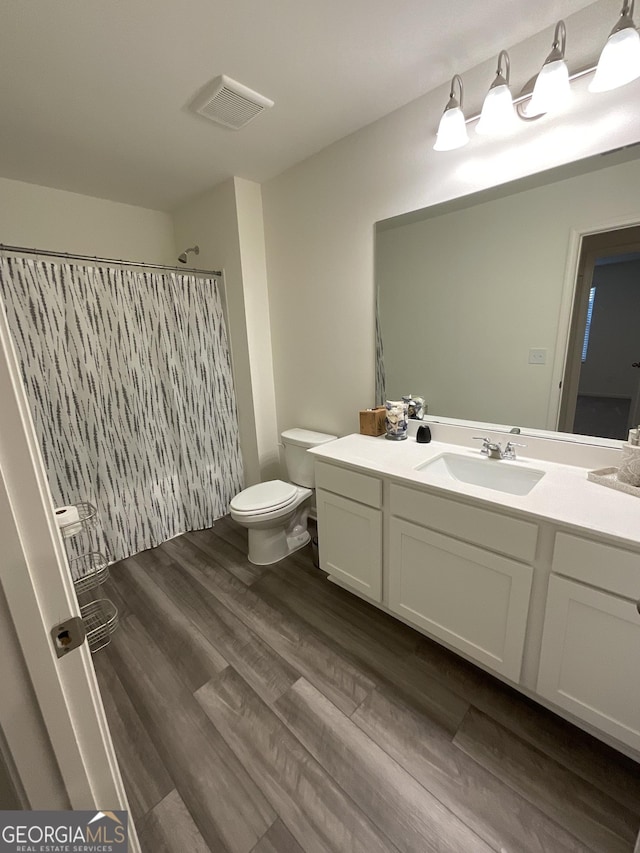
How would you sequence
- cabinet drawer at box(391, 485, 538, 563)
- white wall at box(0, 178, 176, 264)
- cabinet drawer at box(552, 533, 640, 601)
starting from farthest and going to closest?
white wall at box(0, 178, 176, 264) → cabinet drawer at box(391, 485, 538, 563) → cabinet drawer at box(552, 533, 640, 601)

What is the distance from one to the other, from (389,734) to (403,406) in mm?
1394

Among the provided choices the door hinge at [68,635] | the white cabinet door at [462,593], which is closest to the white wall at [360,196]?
the white cabinet door at [462,593]

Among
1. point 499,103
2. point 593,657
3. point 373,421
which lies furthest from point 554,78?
point 593,657

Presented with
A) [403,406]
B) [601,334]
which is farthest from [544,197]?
[403,406]

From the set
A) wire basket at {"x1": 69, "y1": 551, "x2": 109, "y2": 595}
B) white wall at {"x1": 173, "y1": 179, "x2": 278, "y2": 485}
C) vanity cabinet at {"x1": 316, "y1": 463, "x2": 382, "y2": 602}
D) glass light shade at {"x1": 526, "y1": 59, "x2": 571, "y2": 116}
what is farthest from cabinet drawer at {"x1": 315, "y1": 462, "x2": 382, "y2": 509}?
glass light shade at {"x1": 526, "y1": 59, "x2": 571, "y2": 116}

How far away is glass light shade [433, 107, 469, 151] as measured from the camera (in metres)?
1.46

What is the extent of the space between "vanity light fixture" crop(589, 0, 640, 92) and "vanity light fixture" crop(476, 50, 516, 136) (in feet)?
0.89

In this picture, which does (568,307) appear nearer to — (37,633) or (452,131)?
(452,131)

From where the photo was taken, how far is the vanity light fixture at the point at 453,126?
1.46 m

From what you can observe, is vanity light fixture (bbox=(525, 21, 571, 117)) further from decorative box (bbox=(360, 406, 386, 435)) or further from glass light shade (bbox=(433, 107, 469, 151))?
decorative box (bbox=(360, 406, 386, 435))

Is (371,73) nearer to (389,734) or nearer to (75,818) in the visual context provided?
(75,818)

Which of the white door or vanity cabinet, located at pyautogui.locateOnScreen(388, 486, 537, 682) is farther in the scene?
vanity cabinet, located at pyautogui.locateOnScreen(388, 486, 537, 682)

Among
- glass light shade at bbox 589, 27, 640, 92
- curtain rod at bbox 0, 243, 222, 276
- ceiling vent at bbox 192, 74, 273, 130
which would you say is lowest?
curtain rod at bbox 0, 243, 222, 276

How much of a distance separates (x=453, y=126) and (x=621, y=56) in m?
0.53
